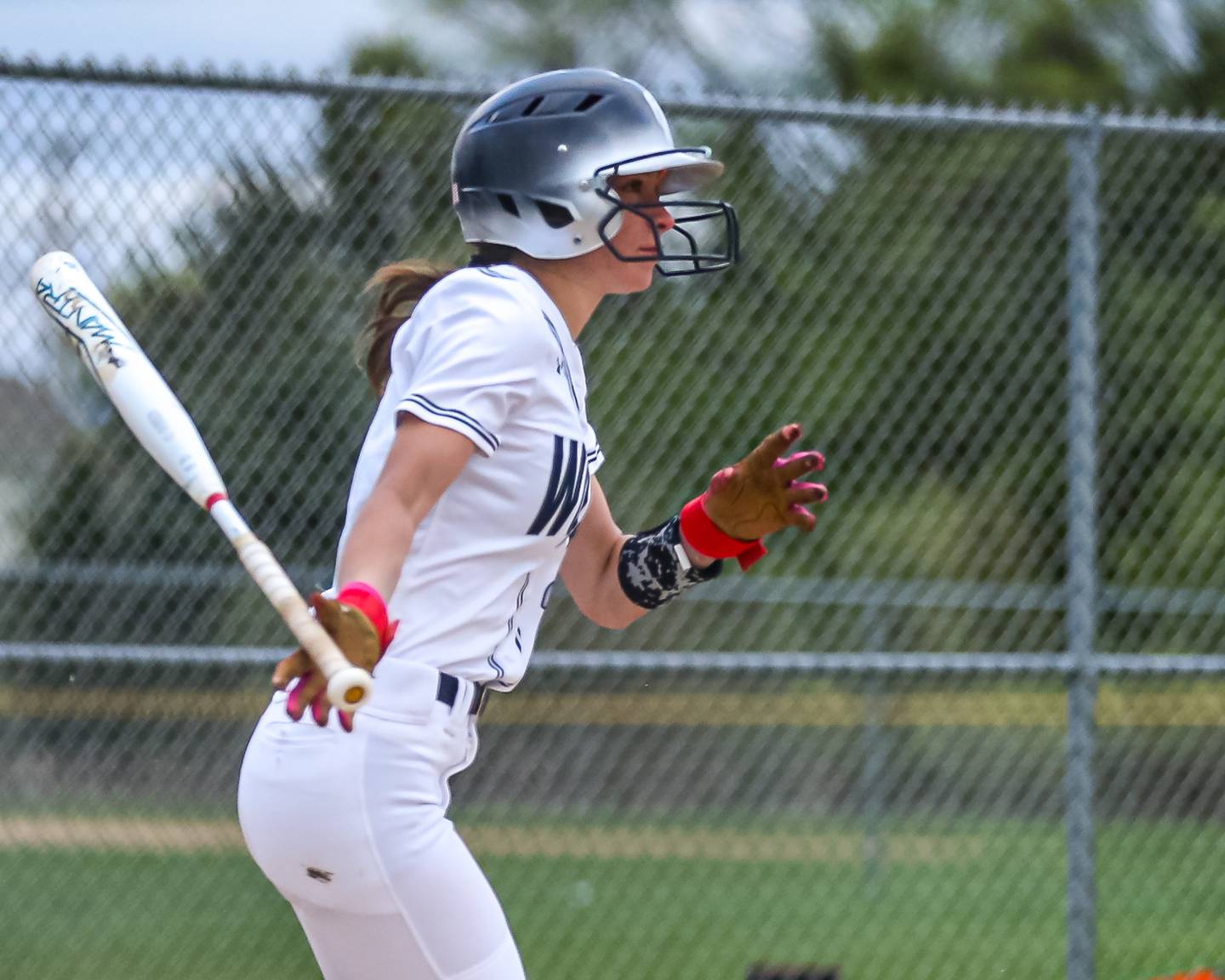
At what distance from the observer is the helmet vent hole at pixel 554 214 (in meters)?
2.63

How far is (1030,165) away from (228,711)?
14.2 ft

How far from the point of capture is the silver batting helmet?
103 inches

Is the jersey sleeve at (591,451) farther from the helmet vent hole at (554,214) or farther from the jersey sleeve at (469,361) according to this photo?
the helmet vent hole at (554,214)

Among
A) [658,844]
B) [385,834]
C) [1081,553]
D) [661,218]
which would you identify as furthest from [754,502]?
[658,844]

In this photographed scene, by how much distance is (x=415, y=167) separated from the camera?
4871mm

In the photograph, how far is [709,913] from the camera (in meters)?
7.19

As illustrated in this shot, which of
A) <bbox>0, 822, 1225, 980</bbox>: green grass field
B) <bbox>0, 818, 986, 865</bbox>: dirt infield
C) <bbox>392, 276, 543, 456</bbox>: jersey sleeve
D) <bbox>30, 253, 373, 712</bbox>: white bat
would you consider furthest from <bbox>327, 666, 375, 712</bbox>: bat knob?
<bbox>0, 818, 986, 865</bbox>: dirt infield

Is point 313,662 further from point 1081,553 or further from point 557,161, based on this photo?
point 1081,553

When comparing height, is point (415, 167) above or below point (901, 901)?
above

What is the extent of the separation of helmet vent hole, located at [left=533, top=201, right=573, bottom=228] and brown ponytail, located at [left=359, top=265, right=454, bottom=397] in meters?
0.17

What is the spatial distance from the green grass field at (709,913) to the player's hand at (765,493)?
3.09m

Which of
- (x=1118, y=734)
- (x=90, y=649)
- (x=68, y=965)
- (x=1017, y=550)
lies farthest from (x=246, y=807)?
(x=1118, y=734)

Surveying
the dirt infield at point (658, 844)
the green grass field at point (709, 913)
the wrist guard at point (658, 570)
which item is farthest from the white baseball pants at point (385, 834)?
the dirt infield at point (658, 844)

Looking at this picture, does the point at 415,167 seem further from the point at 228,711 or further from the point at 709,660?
the point at 228,711
